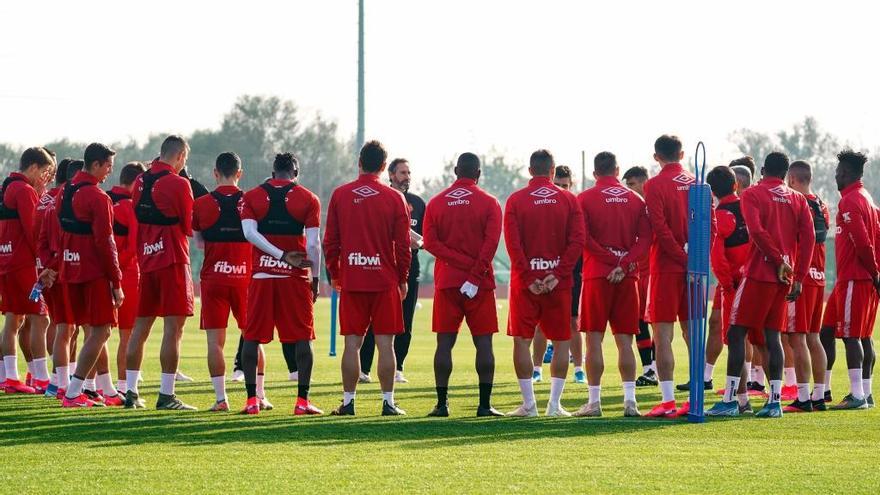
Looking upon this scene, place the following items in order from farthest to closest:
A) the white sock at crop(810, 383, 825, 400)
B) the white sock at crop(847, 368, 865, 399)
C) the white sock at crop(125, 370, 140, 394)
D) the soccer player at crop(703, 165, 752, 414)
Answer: the soccer player at crop(703, 165, 752, 414)
the white sock at crop(847, 368, 865, 399)
the white sock at crop(810, 383, 825, 400)
the white sock at crop(125, 370, 140, 394)

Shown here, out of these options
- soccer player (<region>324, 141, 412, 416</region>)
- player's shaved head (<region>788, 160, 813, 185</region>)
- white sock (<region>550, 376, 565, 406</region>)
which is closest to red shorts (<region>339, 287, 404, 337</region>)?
soccer player (<region>324, 141, 412, 416</region>)

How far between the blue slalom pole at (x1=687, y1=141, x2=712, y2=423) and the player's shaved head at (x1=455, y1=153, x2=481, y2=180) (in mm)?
1963

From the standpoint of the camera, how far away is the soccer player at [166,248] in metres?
12.6

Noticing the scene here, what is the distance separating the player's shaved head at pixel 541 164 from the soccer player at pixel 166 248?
3130 millimetres

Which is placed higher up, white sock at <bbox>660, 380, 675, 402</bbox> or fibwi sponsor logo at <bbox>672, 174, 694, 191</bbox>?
fibwi sponsor logo at <bbox>672, 174, 694, 191</bbox>

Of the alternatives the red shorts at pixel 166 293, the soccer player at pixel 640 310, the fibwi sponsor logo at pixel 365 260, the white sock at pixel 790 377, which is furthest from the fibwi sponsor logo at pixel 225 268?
the white sock at pixel 790 377

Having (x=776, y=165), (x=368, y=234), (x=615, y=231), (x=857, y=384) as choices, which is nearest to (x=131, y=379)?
(x=368, y=234)

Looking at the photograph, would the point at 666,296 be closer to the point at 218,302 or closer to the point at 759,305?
the point at 759,305

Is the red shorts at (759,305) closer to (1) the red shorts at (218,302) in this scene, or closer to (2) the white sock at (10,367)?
(1) the red shorts at (218,302)

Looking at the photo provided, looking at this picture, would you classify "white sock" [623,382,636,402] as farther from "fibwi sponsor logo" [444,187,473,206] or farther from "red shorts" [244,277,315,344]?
"red shorts" [244,277,315,344]

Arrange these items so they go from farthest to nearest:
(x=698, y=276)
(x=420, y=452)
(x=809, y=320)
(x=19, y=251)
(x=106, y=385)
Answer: (x=19, y=251) < (x=106, y=385) < (x=809, y=320) < (x=698, y=276) < (x=420, y=452)

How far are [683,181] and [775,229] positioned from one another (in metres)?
0.91

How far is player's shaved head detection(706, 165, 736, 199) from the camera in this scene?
44.1 ft

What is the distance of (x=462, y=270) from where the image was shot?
12.2 metres
